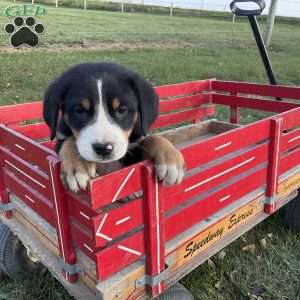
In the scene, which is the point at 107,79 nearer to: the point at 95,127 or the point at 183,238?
the point at 95,127

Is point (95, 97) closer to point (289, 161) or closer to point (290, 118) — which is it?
point (290, 118)

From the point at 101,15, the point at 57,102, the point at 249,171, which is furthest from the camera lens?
the point at 101,15

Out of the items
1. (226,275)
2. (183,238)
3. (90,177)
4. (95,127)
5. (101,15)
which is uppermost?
(101,15)

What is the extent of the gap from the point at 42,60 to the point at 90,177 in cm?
781

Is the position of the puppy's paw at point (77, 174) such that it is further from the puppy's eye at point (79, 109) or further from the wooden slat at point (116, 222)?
the puppy's eye at point (79, 109)

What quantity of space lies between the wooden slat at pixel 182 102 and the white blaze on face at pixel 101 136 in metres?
2.09

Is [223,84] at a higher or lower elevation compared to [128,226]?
higher

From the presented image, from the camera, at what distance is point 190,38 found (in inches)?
574

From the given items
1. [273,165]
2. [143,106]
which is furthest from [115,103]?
[273,165]

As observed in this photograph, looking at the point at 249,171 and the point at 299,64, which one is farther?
the point at 299,64

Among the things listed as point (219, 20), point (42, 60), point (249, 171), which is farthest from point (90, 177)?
point (219, 20)

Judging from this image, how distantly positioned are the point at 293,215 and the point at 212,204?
1.29 m

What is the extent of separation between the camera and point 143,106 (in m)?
2.20

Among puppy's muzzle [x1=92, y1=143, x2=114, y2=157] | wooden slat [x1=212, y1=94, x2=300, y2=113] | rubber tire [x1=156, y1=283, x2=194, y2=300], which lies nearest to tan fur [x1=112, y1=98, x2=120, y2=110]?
puppy's muzzle [x1=92, y1=143, x2=114, y2=157]
